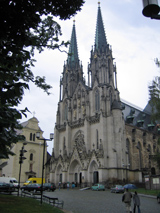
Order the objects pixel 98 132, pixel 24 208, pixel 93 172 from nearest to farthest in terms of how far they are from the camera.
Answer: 1. pixel 24 208
2. pixel 93 172
3. pixel 98 132

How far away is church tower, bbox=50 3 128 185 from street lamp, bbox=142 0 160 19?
32.3 m

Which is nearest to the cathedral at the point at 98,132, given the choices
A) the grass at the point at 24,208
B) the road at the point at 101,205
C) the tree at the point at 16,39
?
the road at the point at 101,205

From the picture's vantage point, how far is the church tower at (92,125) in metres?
42.7

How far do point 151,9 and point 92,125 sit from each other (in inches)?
1699

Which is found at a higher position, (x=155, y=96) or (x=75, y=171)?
(x=155, y=96)

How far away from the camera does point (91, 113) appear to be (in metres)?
49.4

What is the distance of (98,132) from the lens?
45906 millimetres

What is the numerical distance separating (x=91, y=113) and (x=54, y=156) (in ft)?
45.8

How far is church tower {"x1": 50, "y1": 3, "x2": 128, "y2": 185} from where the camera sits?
140 ft

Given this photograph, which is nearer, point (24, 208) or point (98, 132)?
point (24, 208)

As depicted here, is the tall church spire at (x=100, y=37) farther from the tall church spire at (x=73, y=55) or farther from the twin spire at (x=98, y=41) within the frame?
the tall church spire at (x=73, y=55)

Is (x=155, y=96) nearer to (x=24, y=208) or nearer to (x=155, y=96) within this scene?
(x=155, y=96)

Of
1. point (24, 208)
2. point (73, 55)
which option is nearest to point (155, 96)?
point (24, 208)

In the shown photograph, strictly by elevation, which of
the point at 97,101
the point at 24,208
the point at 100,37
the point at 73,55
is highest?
the point at 100,37
